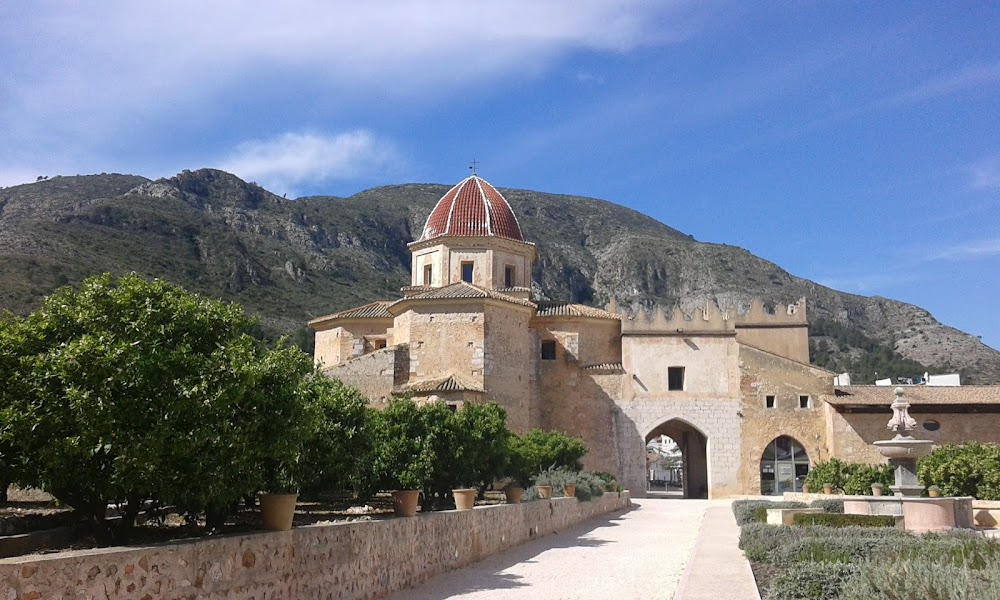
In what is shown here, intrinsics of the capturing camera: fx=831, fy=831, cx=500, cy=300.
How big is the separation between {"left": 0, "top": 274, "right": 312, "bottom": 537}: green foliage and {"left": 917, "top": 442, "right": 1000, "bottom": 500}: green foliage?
17.8 meters

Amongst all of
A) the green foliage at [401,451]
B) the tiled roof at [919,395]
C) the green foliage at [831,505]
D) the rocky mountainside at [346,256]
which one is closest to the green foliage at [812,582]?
the green foliage at [401,451]

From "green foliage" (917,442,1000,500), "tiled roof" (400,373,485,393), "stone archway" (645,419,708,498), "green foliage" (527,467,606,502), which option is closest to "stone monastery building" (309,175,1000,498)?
"stone archway" (645,419,708,498)

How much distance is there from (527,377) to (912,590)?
25.8 m

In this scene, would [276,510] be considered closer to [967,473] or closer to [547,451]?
[547,451]

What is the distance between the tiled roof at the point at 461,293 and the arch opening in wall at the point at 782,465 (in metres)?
12.2

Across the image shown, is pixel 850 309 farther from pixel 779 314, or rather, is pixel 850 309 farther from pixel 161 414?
pixel 161 414

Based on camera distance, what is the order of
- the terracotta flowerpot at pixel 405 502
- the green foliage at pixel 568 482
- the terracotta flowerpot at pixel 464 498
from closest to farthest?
1. the terracotta flowerpot at pixel 405 502
2. the terracotta flowerpot at pixel 464 498
3. the green foliage at pixel 568 482

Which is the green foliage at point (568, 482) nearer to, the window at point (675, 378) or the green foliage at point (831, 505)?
the green foliage at point (831, 505)

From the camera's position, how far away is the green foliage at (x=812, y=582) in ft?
25.1

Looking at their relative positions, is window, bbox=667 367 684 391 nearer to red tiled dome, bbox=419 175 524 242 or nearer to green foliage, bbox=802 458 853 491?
green foliage, bbox=802 458 853 491

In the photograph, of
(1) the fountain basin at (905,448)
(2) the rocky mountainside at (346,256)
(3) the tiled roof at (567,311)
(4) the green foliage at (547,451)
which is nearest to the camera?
(1) the fountain basin at (905,448)

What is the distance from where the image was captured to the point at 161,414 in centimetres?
794

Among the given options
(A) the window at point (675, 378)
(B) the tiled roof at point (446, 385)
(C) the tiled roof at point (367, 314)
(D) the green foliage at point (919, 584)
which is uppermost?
(C) the tiled roof at point (367, 314)

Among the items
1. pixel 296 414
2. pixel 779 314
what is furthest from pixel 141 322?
pixel 779 314
